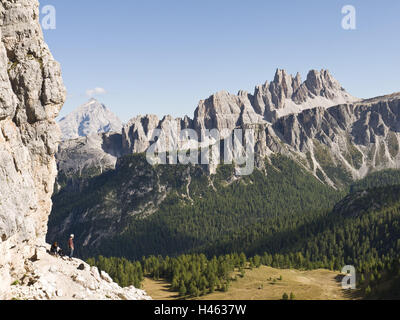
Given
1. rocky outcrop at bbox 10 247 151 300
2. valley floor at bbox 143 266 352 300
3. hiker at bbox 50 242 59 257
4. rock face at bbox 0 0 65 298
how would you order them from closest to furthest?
rocky outcrop at bbox 10 247 151 300
rock face at bbox 0 0 65 298
hiker at bbox 50 242 59 257
valley floor at bbox 143 266 352 300

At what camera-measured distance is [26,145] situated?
61.8 meters

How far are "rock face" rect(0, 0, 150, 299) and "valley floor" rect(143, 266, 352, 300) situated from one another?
32.0 metres

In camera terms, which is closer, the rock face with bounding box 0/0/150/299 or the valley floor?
the rock face with bounding box 0/0/150/299

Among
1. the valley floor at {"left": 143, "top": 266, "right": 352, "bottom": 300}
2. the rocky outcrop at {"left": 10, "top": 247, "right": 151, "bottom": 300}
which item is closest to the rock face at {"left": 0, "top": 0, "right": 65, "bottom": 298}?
the rocky outcrop at {"left": 10, "top": 247, "right": 151, "bottom": 300}

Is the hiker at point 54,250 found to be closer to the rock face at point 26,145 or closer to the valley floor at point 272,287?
the rock face at point 26,145

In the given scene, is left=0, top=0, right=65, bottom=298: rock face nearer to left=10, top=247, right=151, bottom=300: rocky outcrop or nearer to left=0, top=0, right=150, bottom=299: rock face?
left=0, top=0, right=150, bottom=299: rock face

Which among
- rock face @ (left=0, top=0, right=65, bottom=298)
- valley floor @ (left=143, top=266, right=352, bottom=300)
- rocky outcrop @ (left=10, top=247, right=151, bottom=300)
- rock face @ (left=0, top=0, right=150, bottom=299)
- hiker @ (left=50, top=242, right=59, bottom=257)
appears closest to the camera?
rocky outcrop @ (left=10, top=247, right=151, bottom=300)

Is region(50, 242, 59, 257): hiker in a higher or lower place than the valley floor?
higher

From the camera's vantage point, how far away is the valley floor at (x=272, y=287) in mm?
87938

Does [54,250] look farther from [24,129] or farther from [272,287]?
[272,287]

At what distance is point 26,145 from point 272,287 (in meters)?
72.6

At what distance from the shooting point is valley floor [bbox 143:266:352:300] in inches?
3462

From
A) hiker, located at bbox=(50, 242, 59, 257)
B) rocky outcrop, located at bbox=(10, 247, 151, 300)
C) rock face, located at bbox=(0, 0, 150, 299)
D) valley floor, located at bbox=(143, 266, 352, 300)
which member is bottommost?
valley floor, located at bbox=(143, 266, 352, 300)
